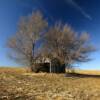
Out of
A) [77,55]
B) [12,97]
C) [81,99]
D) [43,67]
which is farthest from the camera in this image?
[43,67]

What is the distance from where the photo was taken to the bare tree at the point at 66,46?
93.3 feet

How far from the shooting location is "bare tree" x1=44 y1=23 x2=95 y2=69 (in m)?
28.4

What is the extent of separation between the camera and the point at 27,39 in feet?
95.2

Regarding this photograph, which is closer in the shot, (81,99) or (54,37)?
(81,99)

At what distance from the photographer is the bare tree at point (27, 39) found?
29.0 m

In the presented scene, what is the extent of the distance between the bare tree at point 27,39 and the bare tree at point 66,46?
150 centimetres

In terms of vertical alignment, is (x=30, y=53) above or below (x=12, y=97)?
above

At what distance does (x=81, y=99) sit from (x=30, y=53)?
20.7m

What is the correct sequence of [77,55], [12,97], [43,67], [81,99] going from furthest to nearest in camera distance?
[43,67], [77,55], [81,99], [12,97]

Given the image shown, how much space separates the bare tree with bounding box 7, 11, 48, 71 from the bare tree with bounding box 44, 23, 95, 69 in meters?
1.50

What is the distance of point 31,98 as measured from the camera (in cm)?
841

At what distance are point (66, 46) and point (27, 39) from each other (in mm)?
5191

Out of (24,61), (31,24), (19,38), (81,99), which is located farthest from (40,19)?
(81,99)

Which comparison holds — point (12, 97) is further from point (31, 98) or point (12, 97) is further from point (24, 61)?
point (24, 61)
